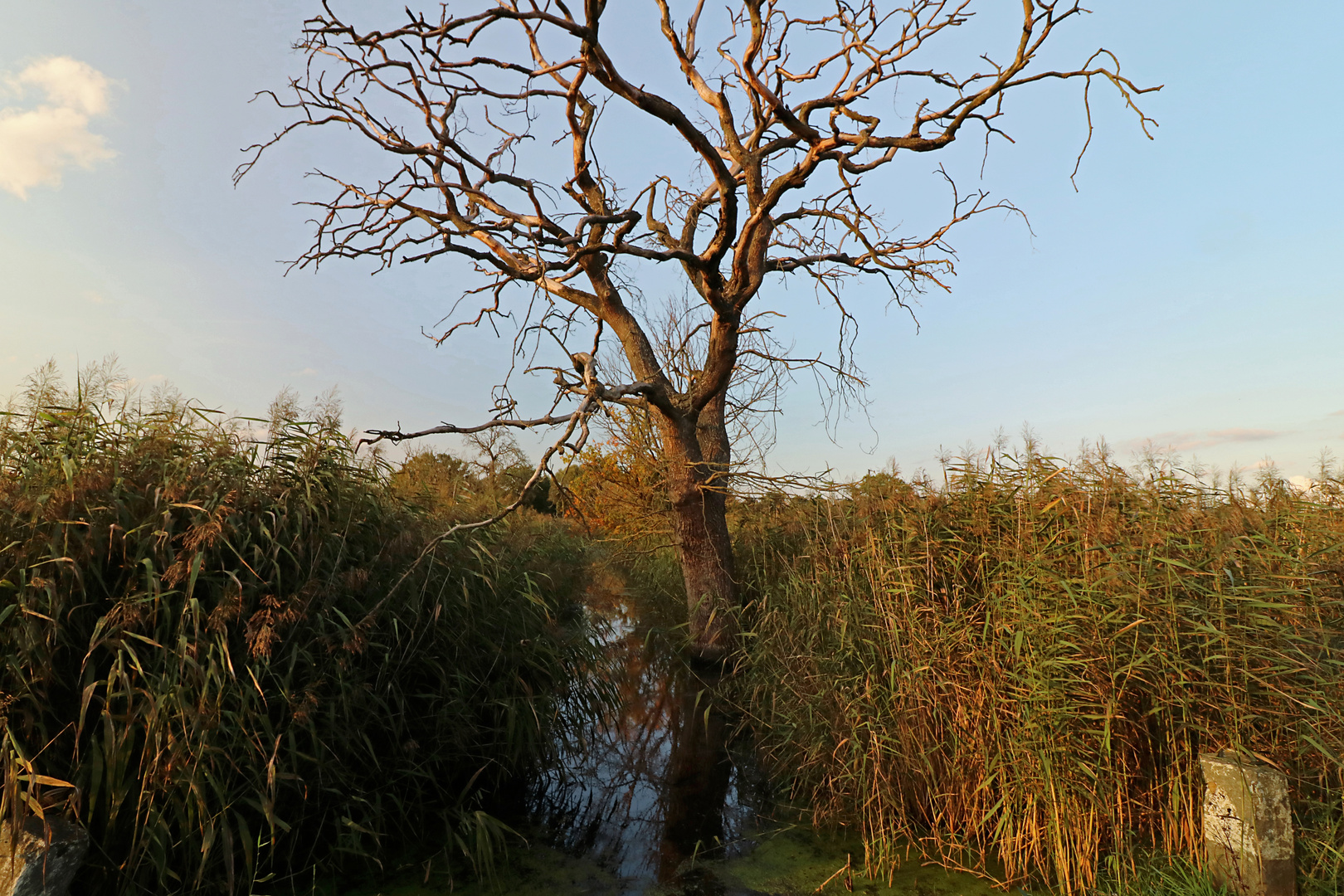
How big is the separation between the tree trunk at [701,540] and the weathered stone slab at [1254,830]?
5070 mm

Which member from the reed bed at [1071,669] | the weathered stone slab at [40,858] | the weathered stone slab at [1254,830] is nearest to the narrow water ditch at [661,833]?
the reed bed at [1071,669]

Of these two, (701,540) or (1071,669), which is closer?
(1071,669)

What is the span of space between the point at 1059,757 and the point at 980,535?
48.4 inches

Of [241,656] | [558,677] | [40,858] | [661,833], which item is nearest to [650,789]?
[661,833]

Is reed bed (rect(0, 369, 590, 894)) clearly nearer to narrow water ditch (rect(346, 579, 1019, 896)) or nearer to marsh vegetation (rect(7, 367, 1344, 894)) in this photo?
marsh vegetation (rect(7, 367, 1344, 894))

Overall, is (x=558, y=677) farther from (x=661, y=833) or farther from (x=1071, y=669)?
(x=1071, y=669)

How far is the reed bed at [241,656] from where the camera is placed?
2.96 m

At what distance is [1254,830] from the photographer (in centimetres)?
278

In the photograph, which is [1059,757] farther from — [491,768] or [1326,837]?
[491,768]

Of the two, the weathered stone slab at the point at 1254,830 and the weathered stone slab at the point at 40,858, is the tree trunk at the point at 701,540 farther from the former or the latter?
the weathered stone slab at the point at 40,858

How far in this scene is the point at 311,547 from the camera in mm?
3773

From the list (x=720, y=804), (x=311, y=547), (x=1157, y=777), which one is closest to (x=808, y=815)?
(x=720, y=804)

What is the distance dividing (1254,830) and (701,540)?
5569mm

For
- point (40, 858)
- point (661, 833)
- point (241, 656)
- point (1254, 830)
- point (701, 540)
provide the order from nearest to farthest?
point (40, 858)
point (1254, 830)
point (241, 656)
point (661, 833)
point (701, 540)
